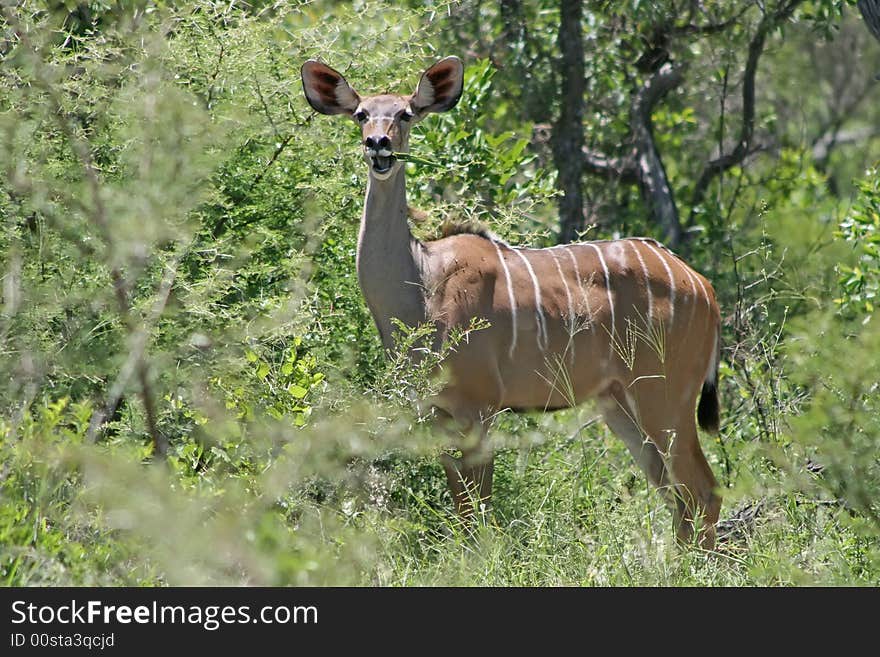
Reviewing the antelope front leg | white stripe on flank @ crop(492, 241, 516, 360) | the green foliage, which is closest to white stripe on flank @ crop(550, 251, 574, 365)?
white stripe on flank @ crop(492, 241, 516, 360)

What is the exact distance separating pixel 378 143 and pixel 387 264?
0.44 metres

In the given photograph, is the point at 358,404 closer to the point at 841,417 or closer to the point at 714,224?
the point at 841,417

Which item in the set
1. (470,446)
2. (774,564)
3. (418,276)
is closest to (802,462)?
(774,564)

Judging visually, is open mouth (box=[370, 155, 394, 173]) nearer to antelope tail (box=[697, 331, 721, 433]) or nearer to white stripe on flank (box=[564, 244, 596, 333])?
white stripe on flank (box=[564, 244, 596, 333])

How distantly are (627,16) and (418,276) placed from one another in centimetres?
339

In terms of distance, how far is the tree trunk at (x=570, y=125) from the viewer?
23.4ft

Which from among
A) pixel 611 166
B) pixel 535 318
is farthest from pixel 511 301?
pixel 611 166

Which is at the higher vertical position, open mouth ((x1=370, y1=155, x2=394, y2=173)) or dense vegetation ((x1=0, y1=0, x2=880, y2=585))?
open mouth ((x1=370, y1=155, x2=394, y2=173))

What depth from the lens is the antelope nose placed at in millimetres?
4477

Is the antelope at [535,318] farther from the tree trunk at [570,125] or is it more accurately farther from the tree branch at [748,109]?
the tree branch at [748,109]

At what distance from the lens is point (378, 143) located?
4.48m

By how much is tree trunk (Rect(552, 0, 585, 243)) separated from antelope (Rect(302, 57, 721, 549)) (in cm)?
192

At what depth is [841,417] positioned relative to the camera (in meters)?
3.94

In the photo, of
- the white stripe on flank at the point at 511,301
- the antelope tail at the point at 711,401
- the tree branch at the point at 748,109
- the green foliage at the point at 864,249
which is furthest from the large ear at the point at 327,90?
the tree branch at the point at 748,109
